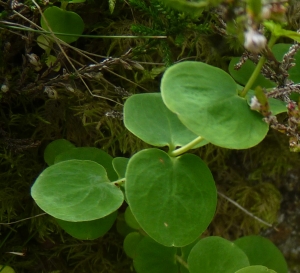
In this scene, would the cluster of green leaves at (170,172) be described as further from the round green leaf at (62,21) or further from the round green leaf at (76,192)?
the round green leaf at (62,21)

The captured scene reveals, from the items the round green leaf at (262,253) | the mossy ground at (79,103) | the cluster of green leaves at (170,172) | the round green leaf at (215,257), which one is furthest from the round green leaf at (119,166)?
the round green leaf at (262,253)

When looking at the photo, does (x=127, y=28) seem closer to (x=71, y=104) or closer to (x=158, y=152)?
(x=71, y=104)

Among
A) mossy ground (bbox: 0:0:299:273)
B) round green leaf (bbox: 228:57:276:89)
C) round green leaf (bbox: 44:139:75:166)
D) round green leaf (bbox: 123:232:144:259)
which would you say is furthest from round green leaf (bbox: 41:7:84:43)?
round green leaf (bbox: 123:232:144:259)

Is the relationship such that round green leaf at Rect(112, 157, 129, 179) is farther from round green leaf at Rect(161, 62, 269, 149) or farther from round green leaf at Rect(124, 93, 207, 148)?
round green leaf at Rect(161, 62, 269, 149)

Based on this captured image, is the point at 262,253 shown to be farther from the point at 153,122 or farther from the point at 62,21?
the point at 62,21

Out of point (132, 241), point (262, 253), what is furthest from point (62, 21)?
point (262, 253)

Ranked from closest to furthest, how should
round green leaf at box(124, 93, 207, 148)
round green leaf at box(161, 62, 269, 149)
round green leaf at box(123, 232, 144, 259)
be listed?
round green leaf at box(161, 62, 269, 149) → round green leaf at box(124, 93, 207, 148) → round green leaf at box(123, 232, 144, 259)

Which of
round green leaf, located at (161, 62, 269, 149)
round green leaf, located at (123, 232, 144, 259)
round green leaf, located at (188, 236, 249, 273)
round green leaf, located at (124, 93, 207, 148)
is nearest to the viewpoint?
round green leaf, located at (161, 62, 269, 149)
